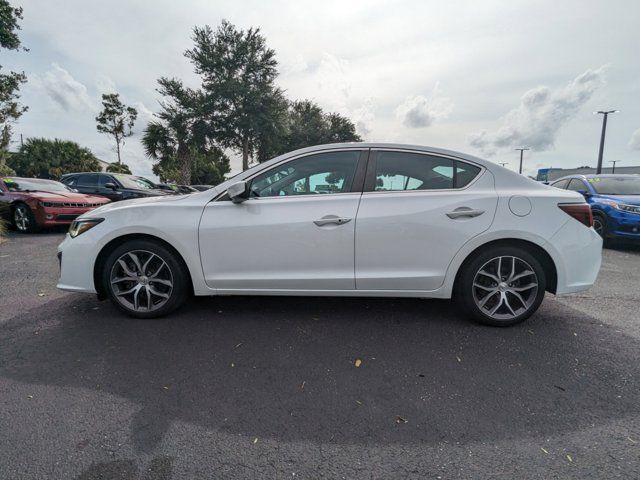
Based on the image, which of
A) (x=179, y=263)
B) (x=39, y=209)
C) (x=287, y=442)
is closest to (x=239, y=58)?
(x=39, y=209)

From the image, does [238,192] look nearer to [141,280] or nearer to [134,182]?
[141,280]

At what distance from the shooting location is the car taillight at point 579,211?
9.98 ft

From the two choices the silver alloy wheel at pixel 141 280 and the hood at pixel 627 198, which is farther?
the hood at pixel 627 198

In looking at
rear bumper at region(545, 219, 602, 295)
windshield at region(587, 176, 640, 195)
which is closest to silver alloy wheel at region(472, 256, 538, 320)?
rear bumper at region(545, 219, 602, 295)

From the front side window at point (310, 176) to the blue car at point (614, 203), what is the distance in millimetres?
6556

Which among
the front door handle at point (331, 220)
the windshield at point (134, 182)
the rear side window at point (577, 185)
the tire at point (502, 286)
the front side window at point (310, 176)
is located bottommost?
the tire at point (502, 286)

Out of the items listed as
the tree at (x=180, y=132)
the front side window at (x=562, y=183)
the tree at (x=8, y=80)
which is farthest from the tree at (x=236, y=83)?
the front side window at (x=562, y=183)

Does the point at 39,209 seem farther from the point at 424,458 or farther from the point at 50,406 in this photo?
the point at 424,458

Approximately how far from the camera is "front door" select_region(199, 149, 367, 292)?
3047 millimetres

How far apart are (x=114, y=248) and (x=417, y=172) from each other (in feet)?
9.41

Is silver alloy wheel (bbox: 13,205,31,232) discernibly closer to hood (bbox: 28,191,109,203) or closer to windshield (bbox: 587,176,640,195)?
hood (bbox: 28,191,109,203)

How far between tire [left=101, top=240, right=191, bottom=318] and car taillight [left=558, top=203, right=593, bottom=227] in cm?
336

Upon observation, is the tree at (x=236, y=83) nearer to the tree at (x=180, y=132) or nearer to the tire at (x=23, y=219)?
the tree at (x=180, y=132)

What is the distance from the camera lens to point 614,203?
7000 mm
